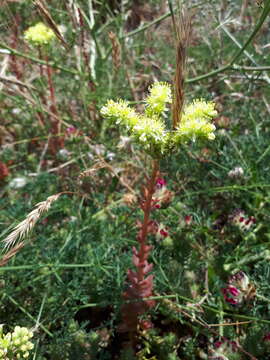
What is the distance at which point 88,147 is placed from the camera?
2.75 metres

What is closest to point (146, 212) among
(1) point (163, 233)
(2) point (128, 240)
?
(2) point (128, 240)

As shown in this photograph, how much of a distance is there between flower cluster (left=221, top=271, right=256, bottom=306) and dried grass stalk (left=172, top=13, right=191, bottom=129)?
0.89 meters

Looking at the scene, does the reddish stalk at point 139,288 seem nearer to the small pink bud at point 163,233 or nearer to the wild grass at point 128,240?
the wild grass at point 128,240

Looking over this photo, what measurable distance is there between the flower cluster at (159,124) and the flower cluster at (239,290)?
82 centimetres

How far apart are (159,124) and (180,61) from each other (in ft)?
0.67

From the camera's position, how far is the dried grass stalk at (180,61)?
50.0 inches

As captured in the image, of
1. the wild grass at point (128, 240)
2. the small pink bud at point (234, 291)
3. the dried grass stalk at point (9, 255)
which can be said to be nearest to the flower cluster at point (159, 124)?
the wild grass at point (128, 240)

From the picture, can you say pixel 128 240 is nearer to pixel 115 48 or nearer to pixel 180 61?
pixel 180 61

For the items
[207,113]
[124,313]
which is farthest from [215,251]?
[207,113]

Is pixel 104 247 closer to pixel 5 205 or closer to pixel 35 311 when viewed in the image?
pixel 35 311

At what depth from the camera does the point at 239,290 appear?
1.84m

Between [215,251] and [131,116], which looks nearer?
[131,116]

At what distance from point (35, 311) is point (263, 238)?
1.21 meters

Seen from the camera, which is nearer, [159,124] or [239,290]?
[159,124]
